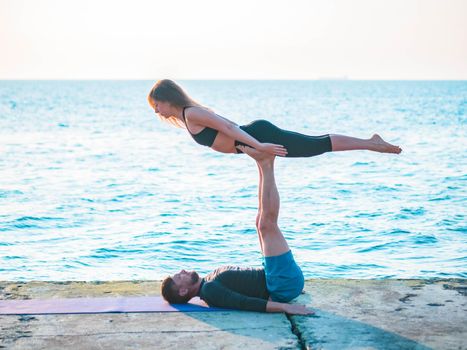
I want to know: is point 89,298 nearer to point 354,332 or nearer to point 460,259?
point 354,332

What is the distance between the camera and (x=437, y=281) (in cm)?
611

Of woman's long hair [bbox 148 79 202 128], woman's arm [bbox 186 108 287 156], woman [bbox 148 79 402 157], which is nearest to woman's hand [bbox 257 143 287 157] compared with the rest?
woman's arm [bbox 186 108 287 156]

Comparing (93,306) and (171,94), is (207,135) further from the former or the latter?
(93,306)

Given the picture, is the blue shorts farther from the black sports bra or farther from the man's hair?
the black sports bra

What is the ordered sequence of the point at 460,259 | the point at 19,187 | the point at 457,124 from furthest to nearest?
the point at 457,124, the point at 19,187, the point at 460,259

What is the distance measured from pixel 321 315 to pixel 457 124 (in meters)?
46.7

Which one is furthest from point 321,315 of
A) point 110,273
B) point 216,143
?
point 110,273

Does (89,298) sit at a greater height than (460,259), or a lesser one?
greater

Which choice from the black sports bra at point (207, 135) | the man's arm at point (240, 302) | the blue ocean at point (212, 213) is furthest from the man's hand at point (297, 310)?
the blue ocean at point (212, 213)

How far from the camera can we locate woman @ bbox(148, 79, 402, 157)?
604 cm

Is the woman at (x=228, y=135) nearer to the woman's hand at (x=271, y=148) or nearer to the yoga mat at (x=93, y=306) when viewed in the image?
the woman's hand at (x=271, y=148)

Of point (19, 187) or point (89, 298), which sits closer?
point (89, 298)

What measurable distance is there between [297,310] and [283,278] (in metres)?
0.38

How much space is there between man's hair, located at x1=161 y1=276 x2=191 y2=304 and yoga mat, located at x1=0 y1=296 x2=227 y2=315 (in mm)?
45
